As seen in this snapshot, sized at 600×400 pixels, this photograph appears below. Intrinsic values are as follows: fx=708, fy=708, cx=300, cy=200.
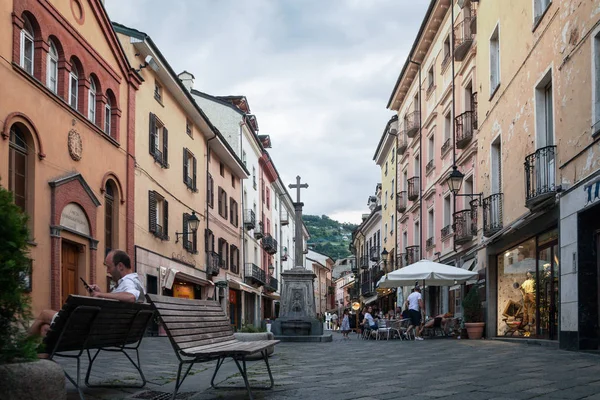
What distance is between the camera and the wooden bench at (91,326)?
17.0 feet

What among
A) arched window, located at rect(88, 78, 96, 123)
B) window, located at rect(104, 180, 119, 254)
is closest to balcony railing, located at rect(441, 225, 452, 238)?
window, located at rect(104, 180, 119, 254)

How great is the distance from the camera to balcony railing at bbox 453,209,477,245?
21508mm

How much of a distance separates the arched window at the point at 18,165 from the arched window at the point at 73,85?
109 inches

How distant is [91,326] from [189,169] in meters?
24.2

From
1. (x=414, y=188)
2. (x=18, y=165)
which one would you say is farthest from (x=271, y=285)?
(x=18, y=165)

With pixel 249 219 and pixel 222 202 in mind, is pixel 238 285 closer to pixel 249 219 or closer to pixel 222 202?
pixel 222 202

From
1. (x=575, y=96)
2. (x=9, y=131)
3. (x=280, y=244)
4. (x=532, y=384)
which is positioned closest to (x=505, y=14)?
(x=575, y=96)

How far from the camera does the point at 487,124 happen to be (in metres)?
20.1

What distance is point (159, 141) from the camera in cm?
2528

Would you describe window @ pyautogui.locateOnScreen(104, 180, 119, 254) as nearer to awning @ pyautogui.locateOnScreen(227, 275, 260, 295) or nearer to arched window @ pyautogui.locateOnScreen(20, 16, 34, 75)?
arched window @ pyautogui.locateOnScreen(20, 16, 34, 75)

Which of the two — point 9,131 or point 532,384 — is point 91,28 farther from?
point 532,384

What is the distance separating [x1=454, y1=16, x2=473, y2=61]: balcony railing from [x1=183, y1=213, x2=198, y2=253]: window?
11.7 metres

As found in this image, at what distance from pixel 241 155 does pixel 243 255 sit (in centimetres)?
595

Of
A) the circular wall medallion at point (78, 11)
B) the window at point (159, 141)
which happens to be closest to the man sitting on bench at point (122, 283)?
the circular wall medallion at point (78, 11)
